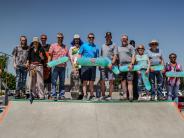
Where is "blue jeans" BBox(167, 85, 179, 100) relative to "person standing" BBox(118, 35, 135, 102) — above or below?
below

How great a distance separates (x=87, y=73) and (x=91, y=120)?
78.2 inches

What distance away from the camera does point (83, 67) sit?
8.86m

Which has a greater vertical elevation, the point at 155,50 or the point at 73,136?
the point at 155,50

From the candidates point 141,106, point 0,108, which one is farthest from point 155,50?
point 0,108

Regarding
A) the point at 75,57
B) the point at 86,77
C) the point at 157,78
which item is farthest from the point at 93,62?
the point at 157,78

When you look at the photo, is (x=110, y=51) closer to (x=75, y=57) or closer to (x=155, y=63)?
(x=75, y=57)

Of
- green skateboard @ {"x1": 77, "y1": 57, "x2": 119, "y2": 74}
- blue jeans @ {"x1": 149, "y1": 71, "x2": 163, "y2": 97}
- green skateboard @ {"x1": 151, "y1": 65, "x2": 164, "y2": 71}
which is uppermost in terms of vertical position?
green skateboard @ {"x1": 77, "y1": 57, "x2": 119, "y2": 74}

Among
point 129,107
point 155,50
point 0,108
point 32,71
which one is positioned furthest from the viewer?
point 0,108

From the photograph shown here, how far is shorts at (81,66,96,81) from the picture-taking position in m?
8.81

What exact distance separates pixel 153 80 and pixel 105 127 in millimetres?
3293

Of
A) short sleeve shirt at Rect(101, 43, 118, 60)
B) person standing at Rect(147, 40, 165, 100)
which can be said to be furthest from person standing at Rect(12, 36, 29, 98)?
person standing at Rect(147, 40, 165, 100)

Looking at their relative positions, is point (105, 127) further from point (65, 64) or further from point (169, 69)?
point (169, 69)

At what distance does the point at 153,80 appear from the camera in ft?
31.5

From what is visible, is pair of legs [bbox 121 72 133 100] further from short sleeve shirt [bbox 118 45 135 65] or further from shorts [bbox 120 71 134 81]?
short sleeve shirt [bbox 118 45 135 65]
